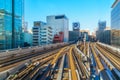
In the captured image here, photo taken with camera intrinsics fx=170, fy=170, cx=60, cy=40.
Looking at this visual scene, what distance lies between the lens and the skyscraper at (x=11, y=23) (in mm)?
46562

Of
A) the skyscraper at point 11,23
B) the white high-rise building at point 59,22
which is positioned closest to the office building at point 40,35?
the skyscraper at point 11,23

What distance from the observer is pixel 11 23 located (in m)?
52.0

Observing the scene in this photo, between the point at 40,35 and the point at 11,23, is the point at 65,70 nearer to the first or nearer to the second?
the point at 11,23

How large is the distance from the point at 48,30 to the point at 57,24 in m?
74.4

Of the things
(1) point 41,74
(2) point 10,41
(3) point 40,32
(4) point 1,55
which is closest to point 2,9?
(2) point 10,41

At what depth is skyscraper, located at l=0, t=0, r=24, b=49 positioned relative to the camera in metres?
46.6

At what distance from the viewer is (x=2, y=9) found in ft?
153

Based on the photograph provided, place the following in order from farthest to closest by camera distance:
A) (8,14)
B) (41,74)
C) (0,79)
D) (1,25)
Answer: (8,14) < (1,25) < (41,74) < (0,79)

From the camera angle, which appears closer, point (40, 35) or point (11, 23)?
point (11, 23)

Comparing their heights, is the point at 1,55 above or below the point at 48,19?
below

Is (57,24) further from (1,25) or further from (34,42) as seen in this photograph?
(1,25)

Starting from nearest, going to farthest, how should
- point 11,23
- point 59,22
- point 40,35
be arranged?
point 11,23
point 40,35
point 59,22

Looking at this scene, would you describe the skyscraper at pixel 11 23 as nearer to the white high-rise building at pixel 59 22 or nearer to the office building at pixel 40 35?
the office building at pixel 40 35

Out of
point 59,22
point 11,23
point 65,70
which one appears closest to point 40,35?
point 11,23
